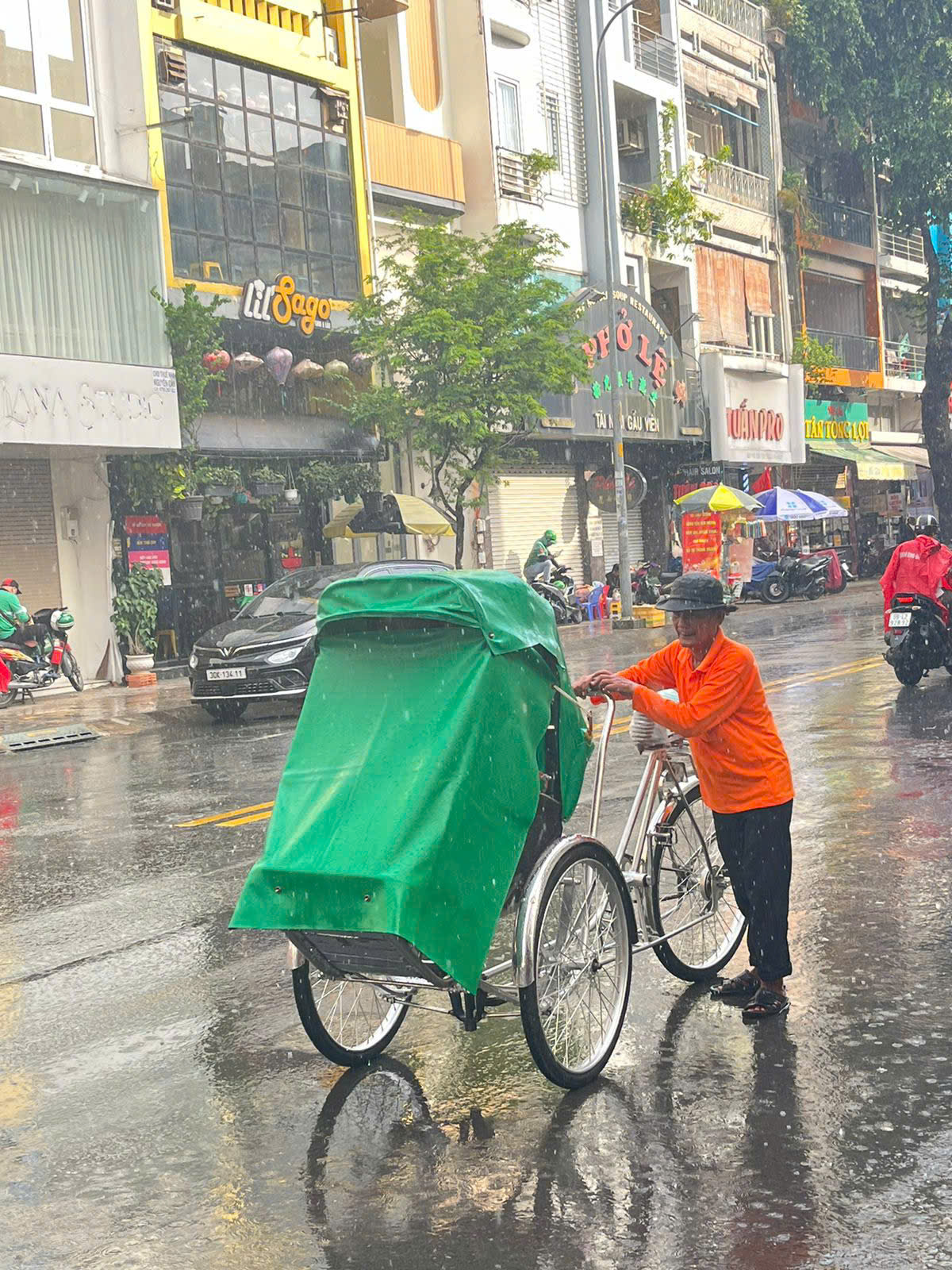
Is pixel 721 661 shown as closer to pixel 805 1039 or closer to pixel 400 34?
pixel 805 1039

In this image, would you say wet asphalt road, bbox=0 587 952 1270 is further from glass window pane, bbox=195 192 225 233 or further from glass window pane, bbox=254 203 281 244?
glass window pane, bbox=254 203 281 244

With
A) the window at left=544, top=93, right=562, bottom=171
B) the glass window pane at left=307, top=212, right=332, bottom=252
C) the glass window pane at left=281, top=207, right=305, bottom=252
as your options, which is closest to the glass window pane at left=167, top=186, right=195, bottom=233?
the glass window pane at left=281, top=207, right=305, bottom=252

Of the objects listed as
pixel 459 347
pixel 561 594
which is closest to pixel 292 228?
pixel 459 347

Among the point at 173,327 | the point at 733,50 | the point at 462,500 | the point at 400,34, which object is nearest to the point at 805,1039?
the point at 173,327

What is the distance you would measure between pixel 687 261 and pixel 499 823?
122 feet

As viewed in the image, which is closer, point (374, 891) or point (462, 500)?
point (374, 891)

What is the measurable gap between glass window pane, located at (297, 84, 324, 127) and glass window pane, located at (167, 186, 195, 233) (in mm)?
3514

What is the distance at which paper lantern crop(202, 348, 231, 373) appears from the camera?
24.0 meters

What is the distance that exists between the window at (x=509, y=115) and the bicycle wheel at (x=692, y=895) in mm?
29485

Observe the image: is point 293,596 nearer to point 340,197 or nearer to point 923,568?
point 923,568

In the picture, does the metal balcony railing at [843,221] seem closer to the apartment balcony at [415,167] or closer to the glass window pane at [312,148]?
the apartment balcony at [415,167]

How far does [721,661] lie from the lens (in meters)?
5.52

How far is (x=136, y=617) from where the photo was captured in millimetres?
23250

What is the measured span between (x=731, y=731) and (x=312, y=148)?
2354 cm
